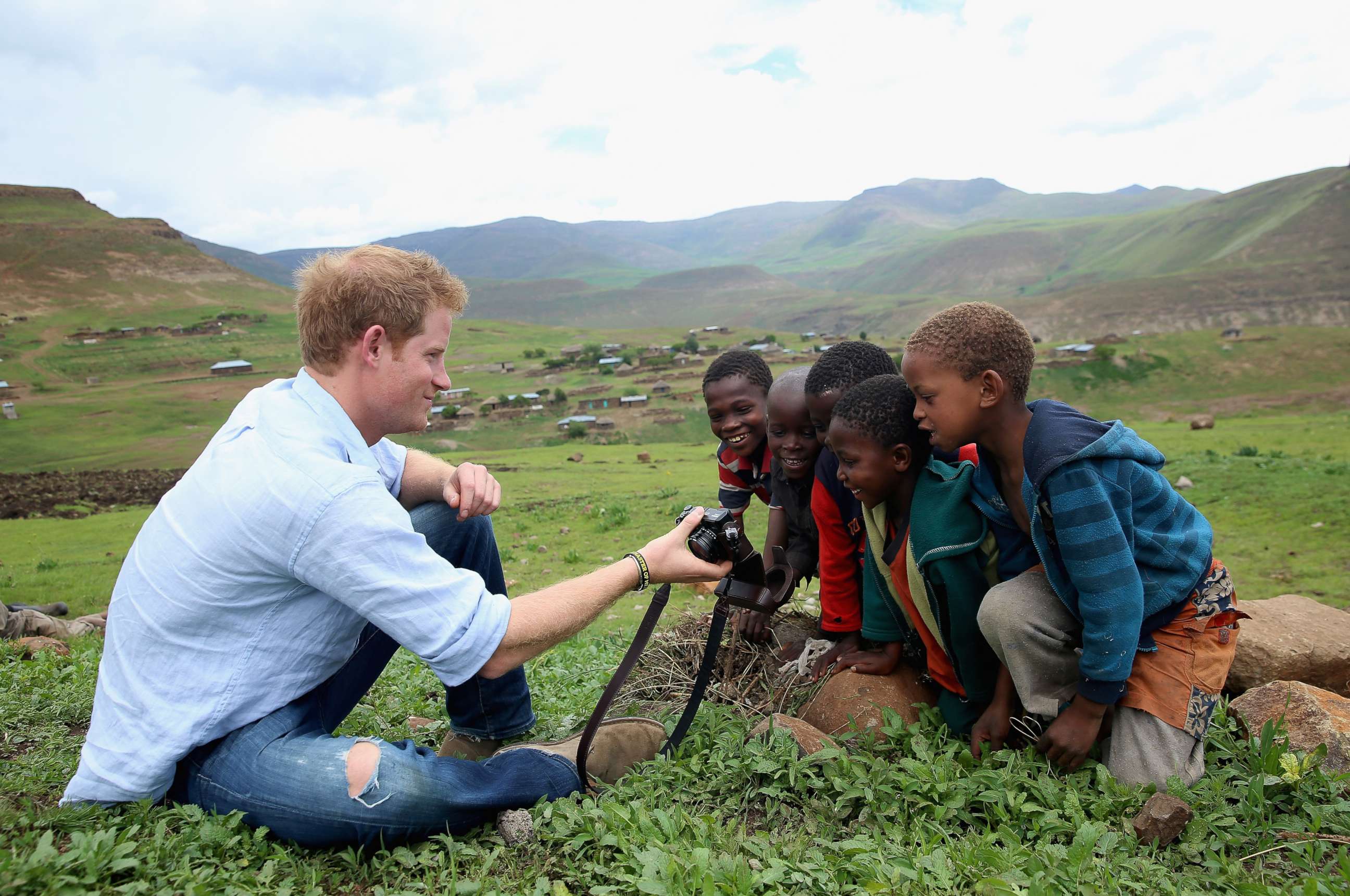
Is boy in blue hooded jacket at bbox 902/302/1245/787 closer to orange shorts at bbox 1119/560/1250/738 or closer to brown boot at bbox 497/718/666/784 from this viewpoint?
orange shorts at bbox 1119/560/1250/738

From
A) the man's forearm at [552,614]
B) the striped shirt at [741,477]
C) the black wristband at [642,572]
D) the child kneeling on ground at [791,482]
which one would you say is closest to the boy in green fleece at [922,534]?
the child kneeling on ground at [791,482]

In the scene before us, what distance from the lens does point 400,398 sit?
2879 millimetres

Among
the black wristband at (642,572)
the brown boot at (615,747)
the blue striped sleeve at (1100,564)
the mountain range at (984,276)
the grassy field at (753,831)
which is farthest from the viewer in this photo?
the mountain range at (984,276)

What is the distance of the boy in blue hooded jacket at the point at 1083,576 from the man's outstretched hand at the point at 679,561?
3.21 feet

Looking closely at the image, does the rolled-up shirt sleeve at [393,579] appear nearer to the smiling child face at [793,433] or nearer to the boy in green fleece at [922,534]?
the boy in green fleece at [922,534]

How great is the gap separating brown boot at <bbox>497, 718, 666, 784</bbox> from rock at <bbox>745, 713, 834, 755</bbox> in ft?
1.39

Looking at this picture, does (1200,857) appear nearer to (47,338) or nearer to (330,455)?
(330,455)

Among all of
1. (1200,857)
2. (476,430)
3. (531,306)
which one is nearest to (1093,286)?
(476,430)

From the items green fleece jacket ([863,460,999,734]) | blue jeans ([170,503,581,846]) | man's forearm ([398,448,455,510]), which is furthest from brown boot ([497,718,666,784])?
green fleece jacket ([863,460,999,734])

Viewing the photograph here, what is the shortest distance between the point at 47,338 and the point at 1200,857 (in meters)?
75.4

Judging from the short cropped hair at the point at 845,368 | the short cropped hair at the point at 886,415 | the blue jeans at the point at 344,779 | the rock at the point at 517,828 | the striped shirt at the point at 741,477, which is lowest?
A: the rock at the point at 517,828

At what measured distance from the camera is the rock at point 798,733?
10.6ft

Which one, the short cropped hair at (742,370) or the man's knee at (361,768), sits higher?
the short cropped hair at (742,370)

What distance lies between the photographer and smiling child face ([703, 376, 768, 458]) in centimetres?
480
